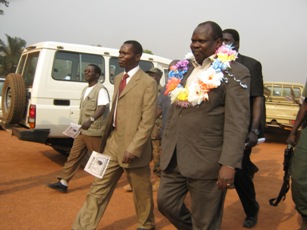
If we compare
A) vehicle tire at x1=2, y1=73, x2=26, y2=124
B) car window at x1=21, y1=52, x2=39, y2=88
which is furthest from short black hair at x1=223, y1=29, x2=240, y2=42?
car window at x1=21, y1=52, x2=39, y2=88

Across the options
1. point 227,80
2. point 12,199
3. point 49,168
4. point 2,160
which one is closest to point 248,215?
point 227,80

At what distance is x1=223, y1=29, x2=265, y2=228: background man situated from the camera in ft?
12.1

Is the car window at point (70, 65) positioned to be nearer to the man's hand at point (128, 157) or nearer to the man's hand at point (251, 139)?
the man's hand at point (128, 157)

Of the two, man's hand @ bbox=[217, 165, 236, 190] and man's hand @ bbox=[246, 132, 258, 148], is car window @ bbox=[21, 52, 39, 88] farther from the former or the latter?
man's hand @ bbox=[217, 165, 236, 190]

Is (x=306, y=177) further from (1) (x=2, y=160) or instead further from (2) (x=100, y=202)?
(1) (x=2, y=160)

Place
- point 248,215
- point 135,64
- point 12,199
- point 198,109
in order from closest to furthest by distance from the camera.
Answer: point 198,109 → point 135,64 → point 248,215 → point 12,199

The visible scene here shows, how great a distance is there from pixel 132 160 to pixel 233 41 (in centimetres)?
165

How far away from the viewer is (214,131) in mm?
2689

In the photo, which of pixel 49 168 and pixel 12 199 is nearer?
pixel 12 199

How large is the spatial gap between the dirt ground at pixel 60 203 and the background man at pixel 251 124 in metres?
0.29

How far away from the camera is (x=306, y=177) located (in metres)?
3.37

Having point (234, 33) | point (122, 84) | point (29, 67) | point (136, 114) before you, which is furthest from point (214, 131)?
point (29, 67)

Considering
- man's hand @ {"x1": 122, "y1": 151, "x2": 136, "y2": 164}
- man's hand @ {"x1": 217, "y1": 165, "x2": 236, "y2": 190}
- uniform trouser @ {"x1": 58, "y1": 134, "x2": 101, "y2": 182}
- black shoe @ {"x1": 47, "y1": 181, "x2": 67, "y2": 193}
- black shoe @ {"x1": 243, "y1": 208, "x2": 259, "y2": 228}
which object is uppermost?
man's hand @ {"x1": 217, "y1": 165, "x2": 236, "y2": 190}

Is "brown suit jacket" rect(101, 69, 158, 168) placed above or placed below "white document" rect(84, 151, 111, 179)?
above
